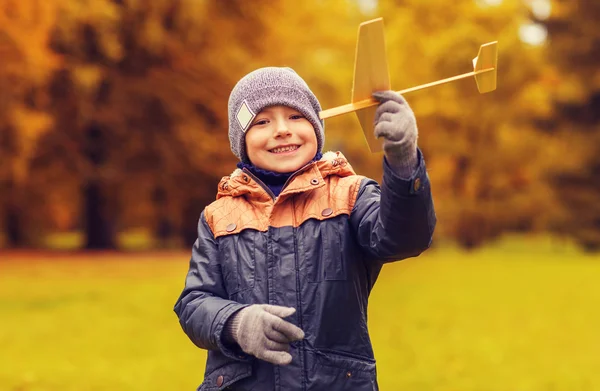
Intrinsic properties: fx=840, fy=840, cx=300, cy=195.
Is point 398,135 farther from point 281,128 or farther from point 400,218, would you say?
point 281,128

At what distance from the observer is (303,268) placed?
2.29 m

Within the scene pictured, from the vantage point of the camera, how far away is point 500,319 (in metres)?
8.91

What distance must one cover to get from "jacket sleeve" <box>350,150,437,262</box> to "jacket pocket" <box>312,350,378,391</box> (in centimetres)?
29

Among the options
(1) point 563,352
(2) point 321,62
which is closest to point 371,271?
(1) point 563,352

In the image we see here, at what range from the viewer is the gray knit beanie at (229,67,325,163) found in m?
2.47

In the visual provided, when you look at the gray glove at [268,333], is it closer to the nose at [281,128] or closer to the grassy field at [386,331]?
the nose at [281,128]

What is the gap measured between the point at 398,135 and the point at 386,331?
20.3 feet

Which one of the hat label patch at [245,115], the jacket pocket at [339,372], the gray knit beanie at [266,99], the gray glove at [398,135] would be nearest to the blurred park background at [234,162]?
the gray knit beanie at [266,99]

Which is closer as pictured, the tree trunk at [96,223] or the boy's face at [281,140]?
the boy's face at [281,140]

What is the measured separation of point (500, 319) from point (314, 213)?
7.00 m

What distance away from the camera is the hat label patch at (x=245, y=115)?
2.49 m

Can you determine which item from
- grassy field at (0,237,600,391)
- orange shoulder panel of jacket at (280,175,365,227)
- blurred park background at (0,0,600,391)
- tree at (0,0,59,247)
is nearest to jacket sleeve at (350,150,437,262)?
orange shoulder panel of jacket at (280,175,365,227)

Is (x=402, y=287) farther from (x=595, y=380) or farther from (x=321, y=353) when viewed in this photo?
(x=321, y=353)

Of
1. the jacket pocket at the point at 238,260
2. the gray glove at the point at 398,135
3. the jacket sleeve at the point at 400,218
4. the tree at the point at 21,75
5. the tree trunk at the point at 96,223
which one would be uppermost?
the tree at the point at 21,75
